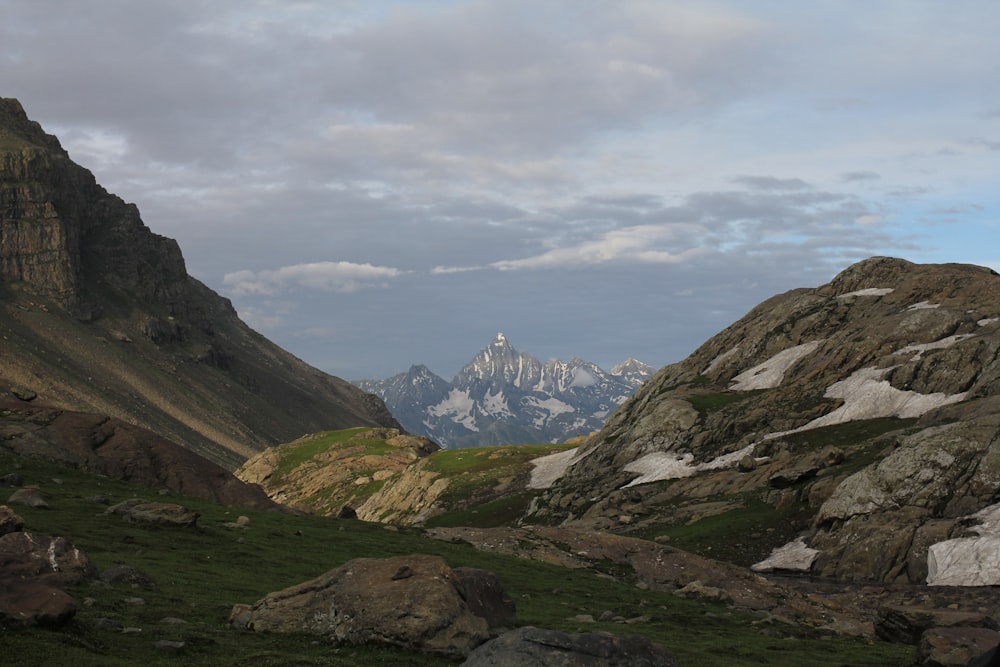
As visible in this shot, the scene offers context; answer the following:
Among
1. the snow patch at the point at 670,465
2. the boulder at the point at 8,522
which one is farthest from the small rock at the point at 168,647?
the snow patch at the point at 670,465

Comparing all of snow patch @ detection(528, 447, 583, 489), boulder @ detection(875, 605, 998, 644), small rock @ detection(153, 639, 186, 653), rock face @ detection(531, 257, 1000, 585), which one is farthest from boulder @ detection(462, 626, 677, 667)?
snow patch @ detection(528, 447, 583, 489)

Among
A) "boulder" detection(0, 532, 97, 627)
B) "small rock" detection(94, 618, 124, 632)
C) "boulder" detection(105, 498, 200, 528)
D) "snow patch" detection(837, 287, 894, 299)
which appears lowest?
"small rock" detection(94, 618, 124, 632)

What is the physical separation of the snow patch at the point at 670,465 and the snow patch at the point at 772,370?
19.4m

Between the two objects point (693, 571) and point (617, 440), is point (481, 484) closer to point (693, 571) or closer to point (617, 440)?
point (617, 440)

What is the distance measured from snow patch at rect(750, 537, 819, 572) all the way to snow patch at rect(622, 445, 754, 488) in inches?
1119

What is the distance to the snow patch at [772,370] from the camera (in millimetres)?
128875

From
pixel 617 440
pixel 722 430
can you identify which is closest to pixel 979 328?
pixel 722 430

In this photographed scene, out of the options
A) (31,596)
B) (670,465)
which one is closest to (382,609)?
(31,596)

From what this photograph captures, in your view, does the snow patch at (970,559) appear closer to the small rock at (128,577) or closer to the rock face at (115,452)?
the rock face at (115,452)

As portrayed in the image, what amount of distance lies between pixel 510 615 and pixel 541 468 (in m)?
119

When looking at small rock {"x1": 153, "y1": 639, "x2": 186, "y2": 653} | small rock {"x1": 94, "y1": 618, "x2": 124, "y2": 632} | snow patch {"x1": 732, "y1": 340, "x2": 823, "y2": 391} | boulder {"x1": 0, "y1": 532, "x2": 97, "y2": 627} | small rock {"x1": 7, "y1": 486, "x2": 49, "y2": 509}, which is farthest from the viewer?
snow patch {"x1": 732, "y1": 340, "x2": 823, "y2": 391}

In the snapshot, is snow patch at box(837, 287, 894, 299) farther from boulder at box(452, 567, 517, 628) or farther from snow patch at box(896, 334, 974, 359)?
boulder at box(452, 567, 517, 628)

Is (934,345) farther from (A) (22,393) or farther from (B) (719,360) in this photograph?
(A) (22,393)

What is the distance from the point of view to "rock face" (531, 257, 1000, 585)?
243 feet
